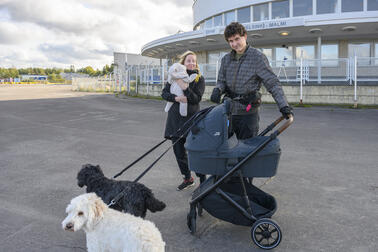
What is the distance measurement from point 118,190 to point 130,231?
0.99 meters

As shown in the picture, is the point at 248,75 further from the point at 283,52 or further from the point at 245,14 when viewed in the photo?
the point at 245,14

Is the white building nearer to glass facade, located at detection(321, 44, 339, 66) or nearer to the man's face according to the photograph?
glass facade, located at detection(321, 44, 339, 66)

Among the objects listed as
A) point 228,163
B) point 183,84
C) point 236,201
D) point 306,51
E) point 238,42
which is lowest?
point 236,201

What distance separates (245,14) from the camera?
2631cm

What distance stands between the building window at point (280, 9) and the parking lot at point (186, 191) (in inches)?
646

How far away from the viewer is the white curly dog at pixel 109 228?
7.22 feet

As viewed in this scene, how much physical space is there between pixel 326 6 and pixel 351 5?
5.16ft

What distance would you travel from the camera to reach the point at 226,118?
123 inches

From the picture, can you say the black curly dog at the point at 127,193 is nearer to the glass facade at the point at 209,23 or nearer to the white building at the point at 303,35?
the white building at the point at 303,35

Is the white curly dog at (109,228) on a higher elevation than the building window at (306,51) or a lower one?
lower

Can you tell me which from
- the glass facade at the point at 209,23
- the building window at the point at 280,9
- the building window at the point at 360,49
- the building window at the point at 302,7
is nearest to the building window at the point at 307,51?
the building window at the point at 360,49

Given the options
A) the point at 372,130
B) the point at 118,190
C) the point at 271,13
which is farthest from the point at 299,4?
the point at 118,190

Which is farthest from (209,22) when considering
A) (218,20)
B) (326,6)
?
(326,6)

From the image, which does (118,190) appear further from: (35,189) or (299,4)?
(299,4)
